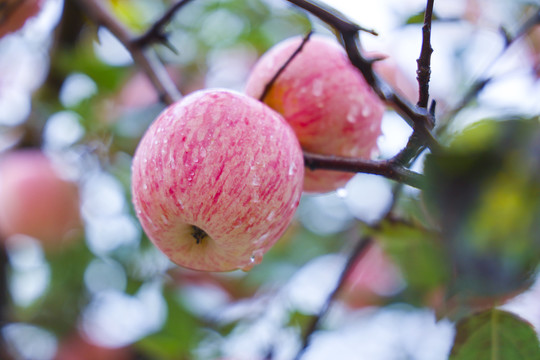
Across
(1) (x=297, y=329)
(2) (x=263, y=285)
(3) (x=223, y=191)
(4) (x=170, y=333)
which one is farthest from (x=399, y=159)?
(2) (x=263, y=285)

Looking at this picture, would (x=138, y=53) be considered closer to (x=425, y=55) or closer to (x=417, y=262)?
(x=425, y=55)

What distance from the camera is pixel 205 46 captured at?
182cm

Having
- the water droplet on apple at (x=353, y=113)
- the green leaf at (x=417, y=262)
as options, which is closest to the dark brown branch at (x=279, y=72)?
the water droplet on apple at (x=353, y=113)

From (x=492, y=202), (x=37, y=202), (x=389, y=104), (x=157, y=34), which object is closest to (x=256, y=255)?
(x=389, y=104)

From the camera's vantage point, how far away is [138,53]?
3.08 feet

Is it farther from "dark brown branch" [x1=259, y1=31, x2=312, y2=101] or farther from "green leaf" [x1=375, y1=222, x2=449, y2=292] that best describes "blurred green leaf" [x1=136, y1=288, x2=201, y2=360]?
"dark brown branch" [x1=259, y1=31, x2=312, y2=101]

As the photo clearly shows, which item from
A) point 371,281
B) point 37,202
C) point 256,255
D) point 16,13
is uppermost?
point 16,13

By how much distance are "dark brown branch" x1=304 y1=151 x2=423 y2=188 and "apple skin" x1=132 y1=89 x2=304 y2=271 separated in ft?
0.14

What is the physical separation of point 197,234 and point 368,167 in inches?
8.7

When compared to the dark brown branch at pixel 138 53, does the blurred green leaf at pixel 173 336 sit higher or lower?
lower

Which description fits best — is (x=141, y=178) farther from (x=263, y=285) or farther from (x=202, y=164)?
(x=263, y=285)

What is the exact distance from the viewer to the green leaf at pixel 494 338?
70 centimetres

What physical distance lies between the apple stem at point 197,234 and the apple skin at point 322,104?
7.4 inches

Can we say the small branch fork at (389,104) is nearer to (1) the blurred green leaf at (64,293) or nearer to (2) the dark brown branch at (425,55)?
(2) the dark brown branch at (425,55)
